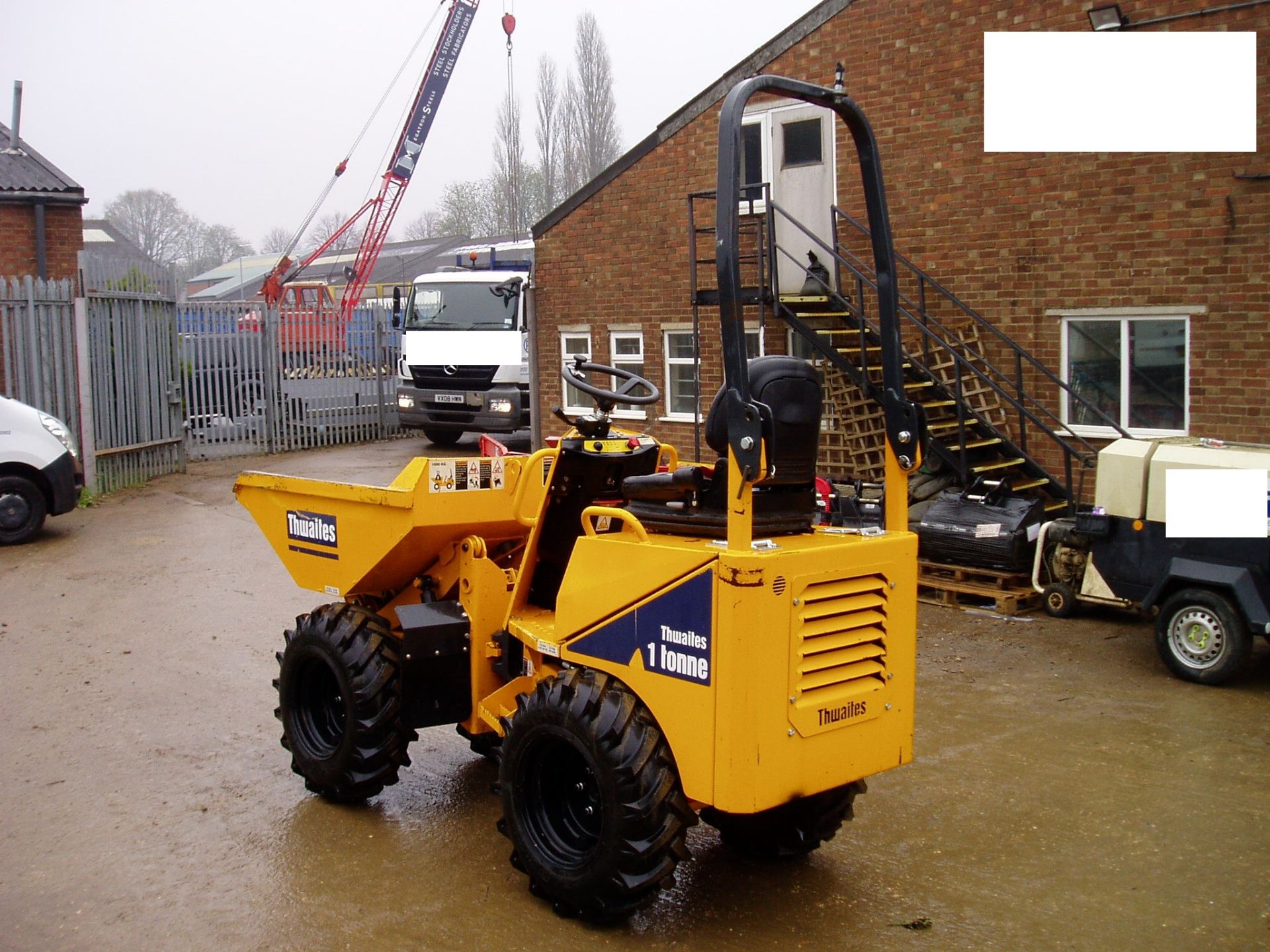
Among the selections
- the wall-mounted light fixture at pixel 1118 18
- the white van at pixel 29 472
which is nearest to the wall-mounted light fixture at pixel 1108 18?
the wall-mounted light fixture at pixel 1118 18

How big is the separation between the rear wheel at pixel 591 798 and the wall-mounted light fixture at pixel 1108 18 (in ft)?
29.9

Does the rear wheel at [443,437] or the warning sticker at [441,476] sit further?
the rear wheel at [443,437]

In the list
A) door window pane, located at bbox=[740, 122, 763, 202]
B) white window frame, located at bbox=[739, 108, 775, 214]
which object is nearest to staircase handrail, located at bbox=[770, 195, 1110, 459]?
white window frame, located at bbox=[739, 108, 775, 214]

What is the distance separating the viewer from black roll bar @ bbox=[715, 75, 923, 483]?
13.2ft

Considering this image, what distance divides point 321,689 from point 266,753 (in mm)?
803

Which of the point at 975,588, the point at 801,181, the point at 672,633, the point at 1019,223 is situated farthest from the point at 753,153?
the point at 672,633

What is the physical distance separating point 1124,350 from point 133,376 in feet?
42.6

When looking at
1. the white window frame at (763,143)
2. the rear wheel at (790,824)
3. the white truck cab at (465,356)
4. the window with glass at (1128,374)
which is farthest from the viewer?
the white truck cab at (465,356)

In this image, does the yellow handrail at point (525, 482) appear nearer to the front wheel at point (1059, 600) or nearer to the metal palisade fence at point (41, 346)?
the front wheel at point (1059, 600)

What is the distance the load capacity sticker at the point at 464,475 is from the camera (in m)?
5.60

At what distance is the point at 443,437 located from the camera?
23469mm

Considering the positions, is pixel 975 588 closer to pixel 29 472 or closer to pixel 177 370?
pixel 29 472

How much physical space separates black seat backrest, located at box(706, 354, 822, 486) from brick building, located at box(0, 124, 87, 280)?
19.3m

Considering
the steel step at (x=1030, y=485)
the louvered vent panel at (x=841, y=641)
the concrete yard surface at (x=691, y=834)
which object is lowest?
the concrete yard surface at (x=691, y=834)
